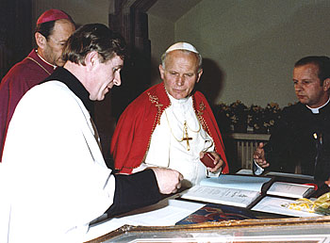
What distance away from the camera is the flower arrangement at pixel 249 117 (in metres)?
7.09

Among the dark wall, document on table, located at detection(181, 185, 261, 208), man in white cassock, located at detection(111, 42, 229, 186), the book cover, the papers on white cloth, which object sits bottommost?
the papers on white cloth

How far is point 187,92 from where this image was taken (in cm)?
311

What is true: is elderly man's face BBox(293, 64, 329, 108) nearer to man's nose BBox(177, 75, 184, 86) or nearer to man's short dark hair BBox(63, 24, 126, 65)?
man's nose BBox(177, 75, 184, 86)

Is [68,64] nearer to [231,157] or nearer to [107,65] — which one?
[107,65]

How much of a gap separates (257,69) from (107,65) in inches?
287

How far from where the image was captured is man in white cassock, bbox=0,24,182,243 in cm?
139

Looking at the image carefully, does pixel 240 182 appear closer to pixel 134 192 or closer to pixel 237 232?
pixel 134 192

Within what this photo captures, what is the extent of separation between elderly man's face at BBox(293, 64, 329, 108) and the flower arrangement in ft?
10.7

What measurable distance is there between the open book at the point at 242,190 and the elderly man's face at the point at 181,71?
0.99 meters

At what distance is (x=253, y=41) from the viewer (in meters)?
8.51

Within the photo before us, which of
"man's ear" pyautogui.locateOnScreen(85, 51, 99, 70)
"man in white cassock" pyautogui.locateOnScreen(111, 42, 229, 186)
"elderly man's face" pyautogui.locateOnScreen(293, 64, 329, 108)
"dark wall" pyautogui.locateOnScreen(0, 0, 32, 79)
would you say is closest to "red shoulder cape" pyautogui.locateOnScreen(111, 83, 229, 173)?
"man in white cassock" pyautogui.locateOnScreen(111, 42, 229, 186)

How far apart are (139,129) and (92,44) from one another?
58.9 inches

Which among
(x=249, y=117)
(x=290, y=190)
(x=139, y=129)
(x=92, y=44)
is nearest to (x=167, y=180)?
(x=92, y=44)

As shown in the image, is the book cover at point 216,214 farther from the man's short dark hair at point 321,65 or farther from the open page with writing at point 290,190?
the man's short dark hair at point 321,65
